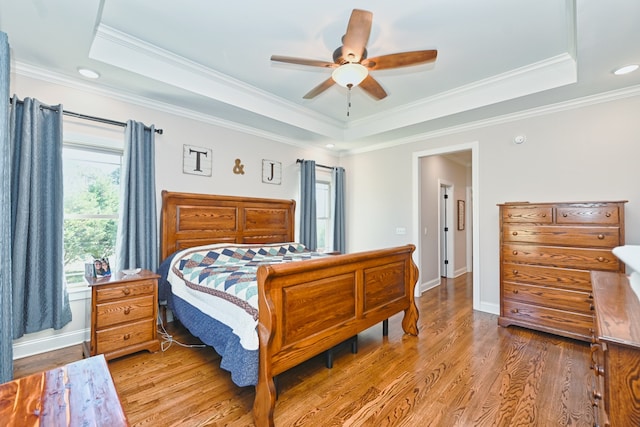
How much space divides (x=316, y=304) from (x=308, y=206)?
2688mm

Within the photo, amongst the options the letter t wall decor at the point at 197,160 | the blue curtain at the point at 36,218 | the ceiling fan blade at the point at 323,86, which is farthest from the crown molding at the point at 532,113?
the blue curtain at the point at 36,218

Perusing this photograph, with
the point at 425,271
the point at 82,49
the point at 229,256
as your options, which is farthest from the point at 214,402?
the point at 425,271

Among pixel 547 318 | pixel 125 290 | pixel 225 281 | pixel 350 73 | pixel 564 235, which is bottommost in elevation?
pixel 547 318

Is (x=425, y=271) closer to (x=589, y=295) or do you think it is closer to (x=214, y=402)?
(x=589, y=295)

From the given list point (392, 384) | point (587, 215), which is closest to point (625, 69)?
point (587, 215)

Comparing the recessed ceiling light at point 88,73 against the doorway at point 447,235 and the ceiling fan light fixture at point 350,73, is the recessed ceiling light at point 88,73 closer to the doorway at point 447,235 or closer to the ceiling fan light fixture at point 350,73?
the ceiling fan light fixture at point 350,73

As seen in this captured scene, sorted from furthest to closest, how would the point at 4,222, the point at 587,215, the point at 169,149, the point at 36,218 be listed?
the point at 169,149 < the point at 587,215 < the point at 36,218 < the point at 4,222

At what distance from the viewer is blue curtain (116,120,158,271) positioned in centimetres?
290

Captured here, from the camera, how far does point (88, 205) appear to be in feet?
9.61

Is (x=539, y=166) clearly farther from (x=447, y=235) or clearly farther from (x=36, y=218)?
(x=36, y=218)

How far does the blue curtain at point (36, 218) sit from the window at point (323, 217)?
3552 mm

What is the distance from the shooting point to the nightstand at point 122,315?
7.68 feet

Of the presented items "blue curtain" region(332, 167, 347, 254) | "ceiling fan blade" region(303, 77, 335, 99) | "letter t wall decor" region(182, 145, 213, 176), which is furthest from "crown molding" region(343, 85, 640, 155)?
"letter t wall decor" region(182, 145, 213, 176)

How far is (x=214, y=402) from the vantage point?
6.34 ft
